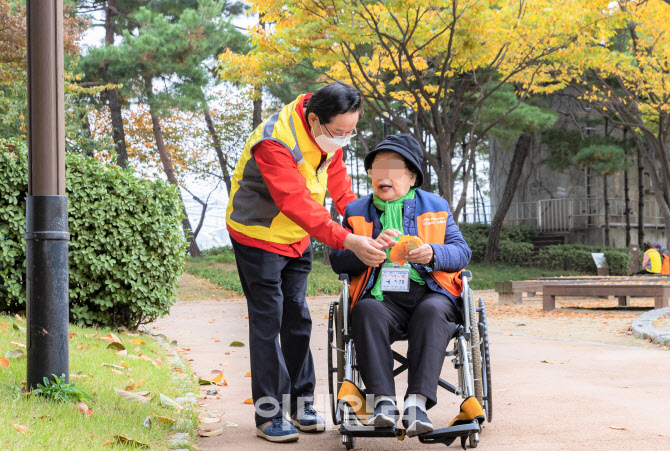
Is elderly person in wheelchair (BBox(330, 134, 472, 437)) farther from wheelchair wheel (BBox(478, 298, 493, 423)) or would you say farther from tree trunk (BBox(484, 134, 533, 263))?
tree trunk (BBox(484, 134, 533, 263))

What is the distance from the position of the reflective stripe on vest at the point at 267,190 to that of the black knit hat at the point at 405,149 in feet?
0.87

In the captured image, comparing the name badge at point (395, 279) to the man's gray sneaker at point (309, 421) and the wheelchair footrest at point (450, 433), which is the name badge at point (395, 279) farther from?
the man's gray sneaker at point (309, 421)

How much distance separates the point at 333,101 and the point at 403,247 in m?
0.71

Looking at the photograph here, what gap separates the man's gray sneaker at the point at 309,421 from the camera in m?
3.44

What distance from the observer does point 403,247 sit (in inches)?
123

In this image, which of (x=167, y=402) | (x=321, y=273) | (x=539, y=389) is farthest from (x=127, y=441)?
(x=321, y=273)

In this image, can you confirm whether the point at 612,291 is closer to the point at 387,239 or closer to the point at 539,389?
the point at 539,389

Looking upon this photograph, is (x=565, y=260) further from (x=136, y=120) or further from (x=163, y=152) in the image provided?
(x=136, y=120)

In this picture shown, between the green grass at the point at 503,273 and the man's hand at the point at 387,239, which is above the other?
the man's hand at the point at 387,239

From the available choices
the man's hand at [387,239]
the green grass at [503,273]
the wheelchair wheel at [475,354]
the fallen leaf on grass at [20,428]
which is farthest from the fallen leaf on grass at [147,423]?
the green grass at [503,273]

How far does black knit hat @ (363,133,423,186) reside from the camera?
333cm

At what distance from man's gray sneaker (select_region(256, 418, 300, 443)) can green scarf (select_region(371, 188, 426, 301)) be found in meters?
0.71

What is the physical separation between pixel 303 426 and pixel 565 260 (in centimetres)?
2208

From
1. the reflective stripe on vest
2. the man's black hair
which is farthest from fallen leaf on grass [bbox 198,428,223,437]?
the man's black hair
